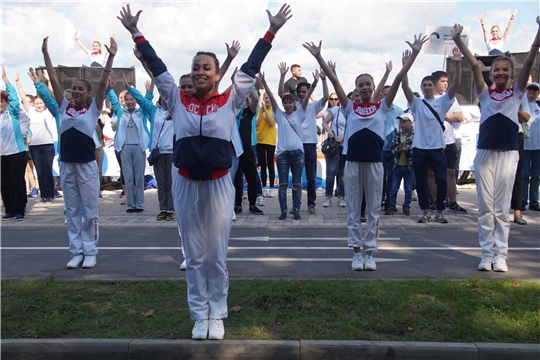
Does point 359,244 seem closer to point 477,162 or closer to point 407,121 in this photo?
point 477,162

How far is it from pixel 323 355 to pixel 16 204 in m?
8.72

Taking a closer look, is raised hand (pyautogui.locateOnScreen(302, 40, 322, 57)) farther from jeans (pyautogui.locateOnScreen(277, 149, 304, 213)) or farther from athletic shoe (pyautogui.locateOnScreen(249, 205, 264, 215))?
athletic shoe (pyautogui.locateOnScreen(249, 205, 264, 215))

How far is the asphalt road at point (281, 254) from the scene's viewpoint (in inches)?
252

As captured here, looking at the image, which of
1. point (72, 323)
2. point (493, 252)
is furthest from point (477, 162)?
point (72, 323)

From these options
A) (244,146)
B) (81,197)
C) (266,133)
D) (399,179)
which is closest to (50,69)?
(81,197)

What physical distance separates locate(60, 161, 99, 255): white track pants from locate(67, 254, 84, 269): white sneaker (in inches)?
5.0

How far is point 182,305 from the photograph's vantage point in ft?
16.8

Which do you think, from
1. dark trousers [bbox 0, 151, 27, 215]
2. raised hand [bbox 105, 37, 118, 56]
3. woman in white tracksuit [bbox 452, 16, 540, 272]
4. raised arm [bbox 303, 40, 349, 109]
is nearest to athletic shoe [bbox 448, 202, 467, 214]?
woman in white tracksuit [bbox 452, 16, 540, 272]

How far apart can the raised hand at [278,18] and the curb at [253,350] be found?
8.30 feet

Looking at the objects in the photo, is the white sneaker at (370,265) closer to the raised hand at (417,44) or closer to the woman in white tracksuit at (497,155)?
the woman in white tracksuit at (497,155)

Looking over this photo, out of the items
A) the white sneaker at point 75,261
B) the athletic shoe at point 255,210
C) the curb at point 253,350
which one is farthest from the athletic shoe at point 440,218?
the white sneaker at point 75,261

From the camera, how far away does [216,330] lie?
4340 millimetres

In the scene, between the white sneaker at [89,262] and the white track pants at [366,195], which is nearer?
the white track pants at [366,195]

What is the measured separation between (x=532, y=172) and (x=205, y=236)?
27.2 ft
